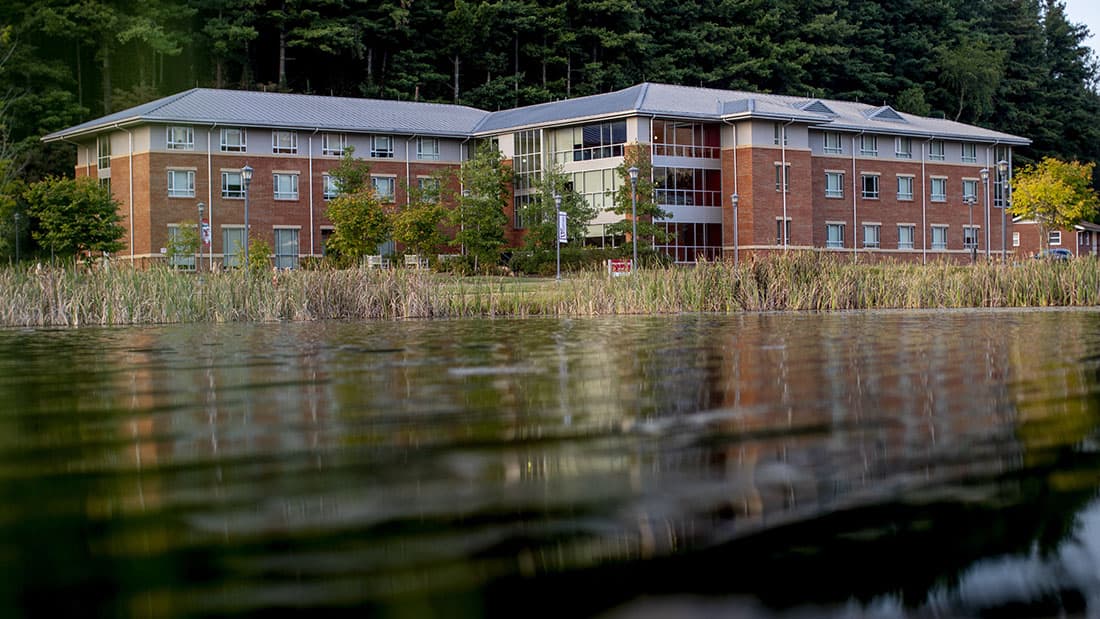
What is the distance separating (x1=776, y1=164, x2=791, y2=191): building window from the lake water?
181ft

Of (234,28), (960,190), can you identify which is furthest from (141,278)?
(960,190)

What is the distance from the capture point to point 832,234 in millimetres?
68938

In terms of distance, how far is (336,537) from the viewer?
3.67m

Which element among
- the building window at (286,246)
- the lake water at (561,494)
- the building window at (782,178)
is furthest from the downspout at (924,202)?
the lake water at (561,494)

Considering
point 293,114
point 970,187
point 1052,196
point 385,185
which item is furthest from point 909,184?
point 293,114

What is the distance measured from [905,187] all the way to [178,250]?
39.5 meters

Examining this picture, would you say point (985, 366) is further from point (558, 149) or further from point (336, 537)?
point (558, 149)

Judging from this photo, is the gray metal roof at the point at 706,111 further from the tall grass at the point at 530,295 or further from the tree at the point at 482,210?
the tall grass at the point at 530,295

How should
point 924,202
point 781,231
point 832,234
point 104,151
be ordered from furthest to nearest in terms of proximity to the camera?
point 924,202, point 832,234, point 781,231, point 104,151

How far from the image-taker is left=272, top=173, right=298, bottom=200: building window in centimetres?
6213

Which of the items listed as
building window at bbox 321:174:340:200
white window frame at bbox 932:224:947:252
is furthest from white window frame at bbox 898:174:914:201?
building window at bbox 321:174:340:200

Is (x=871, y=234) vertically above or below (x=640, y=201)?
Answer: below

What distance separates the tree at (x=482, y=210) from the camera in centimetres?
5850

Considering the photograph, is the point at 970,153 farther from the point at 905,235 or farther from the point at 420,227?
the point at 420,227
